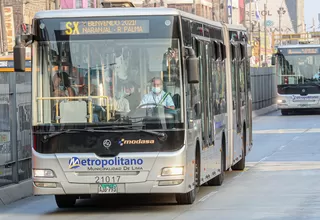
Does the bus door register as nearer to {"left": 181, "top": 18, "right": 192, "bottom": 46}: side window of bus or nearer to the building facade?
{"left": 181, "top": 18, "right": 192, "bottom": 46}: side window of bus

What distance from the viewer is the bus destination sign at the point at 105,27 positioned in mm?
14484

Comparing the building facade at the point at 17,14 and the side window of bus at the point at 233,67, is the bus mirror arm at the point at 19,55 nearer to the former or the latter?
the side window of bus at the point at 233,67

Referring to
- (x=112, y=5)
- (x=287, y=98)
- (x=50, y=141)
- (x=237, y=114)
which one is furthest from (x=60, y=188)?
(x=287, y=98)

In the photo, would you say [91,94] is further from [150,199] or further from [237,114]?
[237,114]

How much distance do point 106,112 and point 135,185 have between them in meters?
1.09

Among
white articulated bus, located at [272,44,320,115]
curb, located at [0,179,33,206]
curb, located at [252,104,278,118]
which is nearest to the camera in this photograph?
curb, located at [0,179,33,206]

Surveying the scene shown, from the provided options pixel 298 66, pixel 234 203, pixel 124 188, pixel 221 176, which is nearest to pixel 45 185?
pixel 124 188

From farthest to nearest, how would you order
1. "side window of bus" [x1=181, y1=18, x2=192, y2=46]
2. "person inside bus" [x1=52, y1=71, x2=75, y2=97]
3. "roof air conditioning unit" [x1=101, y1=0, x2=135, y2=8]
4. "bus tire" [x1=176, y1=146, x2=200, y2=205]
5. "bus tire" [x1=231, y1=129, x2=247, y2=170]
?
"bus tire" [x1=231, y1=129, x2=247, y2=170] → "roof air conditioning unit" [x1=101, y1=0, x2=135, y2=8] → "bus tire" [x1=176, y1=146, x2=200, y2=205] → "side window of bus" [x1=181, y1=18, x2=192, y2=46] → "person inside bus" [x1=52, y1=71, x2=75, y2=97]

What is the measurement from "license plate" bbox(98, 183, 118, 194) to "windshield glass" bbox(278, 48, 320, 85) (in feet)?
122

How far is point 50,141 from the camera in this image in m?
14.4

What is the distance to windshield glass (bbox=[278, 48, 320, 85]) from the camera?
5062 cm

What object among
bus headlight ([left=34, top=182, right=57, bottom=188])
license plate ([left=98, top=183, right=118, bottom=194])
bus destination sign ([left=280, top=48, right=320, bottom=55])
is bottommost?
license plate ([left=98, top=183, right=118, bottom=194])

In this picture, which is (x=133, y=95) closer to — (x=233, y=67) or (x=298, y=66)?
(x=233, y=67)

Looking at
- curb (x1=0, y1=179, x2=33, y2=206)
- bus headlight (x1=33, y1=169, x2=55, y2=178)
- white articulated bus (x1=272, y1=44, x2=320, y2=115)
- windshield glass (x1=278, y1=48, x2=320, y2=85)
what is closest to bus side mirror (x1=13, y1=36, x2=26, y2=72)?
bus headlight (x1=33, y1=169, x2=55, y2=178)
